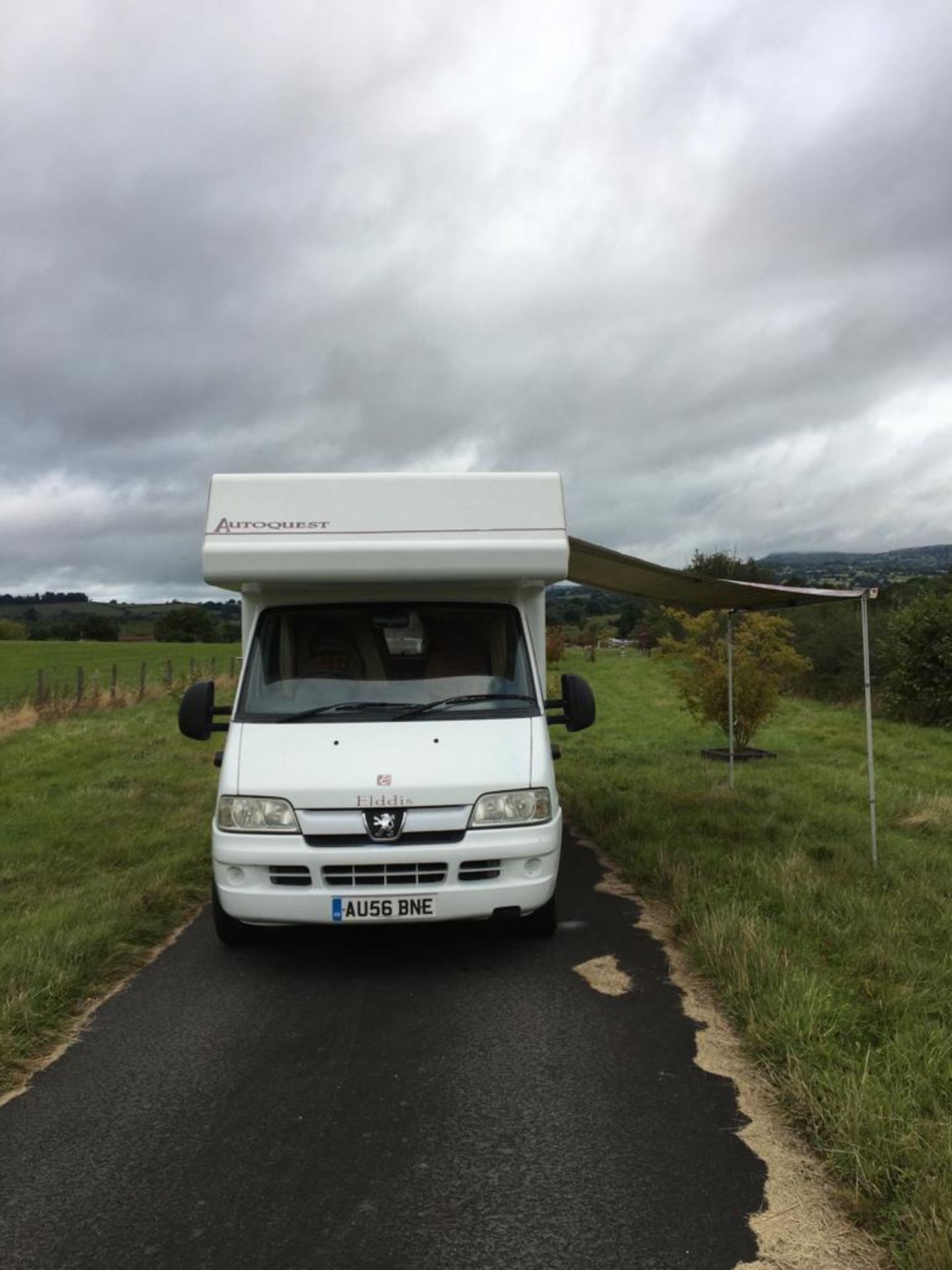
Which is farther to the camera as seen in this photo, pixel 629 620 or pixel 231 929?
pixel 629 620

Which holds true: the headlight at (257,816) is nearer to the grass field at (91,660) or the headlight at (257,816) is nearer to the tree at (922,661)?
the tree at (922,661)

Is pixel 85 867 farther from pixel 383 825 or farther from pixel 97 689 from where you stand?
pixel 97 689

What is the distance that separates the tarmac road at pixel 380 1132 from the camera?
269 cm

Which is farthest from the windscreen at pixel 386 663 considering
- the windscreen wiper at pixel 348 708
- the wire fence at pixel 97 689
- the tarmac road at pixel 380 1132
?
the wire fence at pixel 97 689

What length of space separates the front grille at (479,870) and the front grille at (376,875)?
0.41 ft

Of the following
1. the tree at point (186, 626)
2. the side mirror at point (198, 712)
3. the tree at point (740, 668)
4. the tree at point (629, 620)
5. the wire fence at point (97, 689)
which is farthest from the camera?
the tree at point (186, 626)

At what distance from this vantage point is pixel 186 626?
76812 mm

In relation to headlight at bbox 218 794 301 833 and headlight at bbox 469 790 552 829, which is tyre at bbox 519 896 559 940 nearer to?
headlight at bbox 469 790 552 829

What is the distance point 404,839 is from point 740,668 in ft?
35.9

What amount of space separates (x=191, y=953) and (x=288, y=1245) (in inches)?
114

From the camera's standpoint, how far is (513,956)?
5203 mm

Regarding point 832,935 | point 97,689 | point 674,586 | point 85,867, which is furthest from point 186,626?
point 832,935

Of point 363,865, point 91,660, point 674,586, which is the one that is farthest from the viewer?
point 91,660

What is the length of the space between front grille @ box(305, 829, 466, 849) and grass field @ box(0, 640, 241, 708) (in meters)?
19.4
